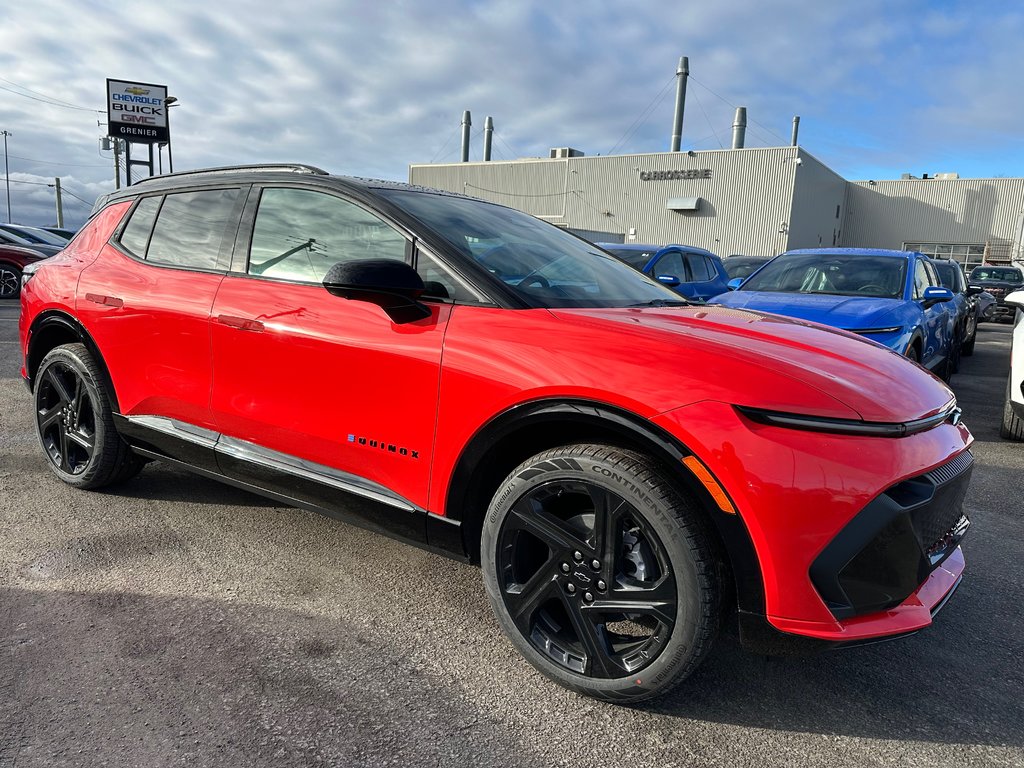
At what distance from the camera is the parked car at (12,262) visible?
43.2 ft

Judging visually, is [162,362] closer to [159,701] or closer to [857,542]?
[159,701]

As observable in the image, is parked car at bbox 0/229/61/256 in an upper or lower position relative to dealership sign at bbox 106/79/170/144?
lower

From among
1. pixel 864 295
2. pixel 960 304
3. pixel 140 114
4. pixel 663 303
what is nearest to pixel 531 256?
pixel 663 303

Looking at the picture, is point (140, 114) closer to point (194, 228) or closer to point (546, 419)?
point (194, 228)

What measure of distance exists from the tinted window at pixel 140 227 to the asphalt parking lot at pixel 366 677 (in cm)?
137

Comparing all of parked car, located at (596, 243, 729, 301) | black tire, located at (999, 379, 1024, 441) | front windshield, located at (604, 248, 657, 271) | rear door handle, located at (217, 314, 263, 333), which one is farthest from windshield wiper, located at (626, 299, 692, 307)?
front windshield, located at (604, 248, 657, 271)

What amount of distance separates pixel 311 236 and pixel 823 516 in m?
2.10

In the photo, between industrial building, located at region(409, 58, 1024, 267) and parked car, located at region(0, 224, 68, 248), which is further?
industrial building, located at region(409, 58, 1024, 267)

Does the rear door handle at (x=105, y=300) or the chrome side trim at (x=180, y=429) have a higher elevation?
the rear door handle at (x=105, y=300)

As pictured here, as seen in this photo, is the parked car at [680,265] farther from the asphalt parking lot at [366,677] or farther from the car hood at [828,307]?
the asphalt parking lot at [366,677]

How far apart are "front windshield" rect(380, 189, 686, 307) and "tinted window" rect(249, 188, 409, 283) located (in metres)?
0.14

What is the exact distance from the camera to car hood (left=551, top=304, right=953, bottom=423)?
1827 mm

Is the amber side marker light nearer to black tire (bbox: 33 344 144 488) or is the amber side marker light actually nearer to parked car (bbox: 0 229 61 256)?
black tire (bbox: 33 344 144 488)

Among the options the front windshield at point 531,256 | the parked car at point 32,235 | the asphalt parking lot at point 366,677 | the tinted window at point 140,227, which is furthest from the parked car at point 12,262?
the front windshield at point 531,256
